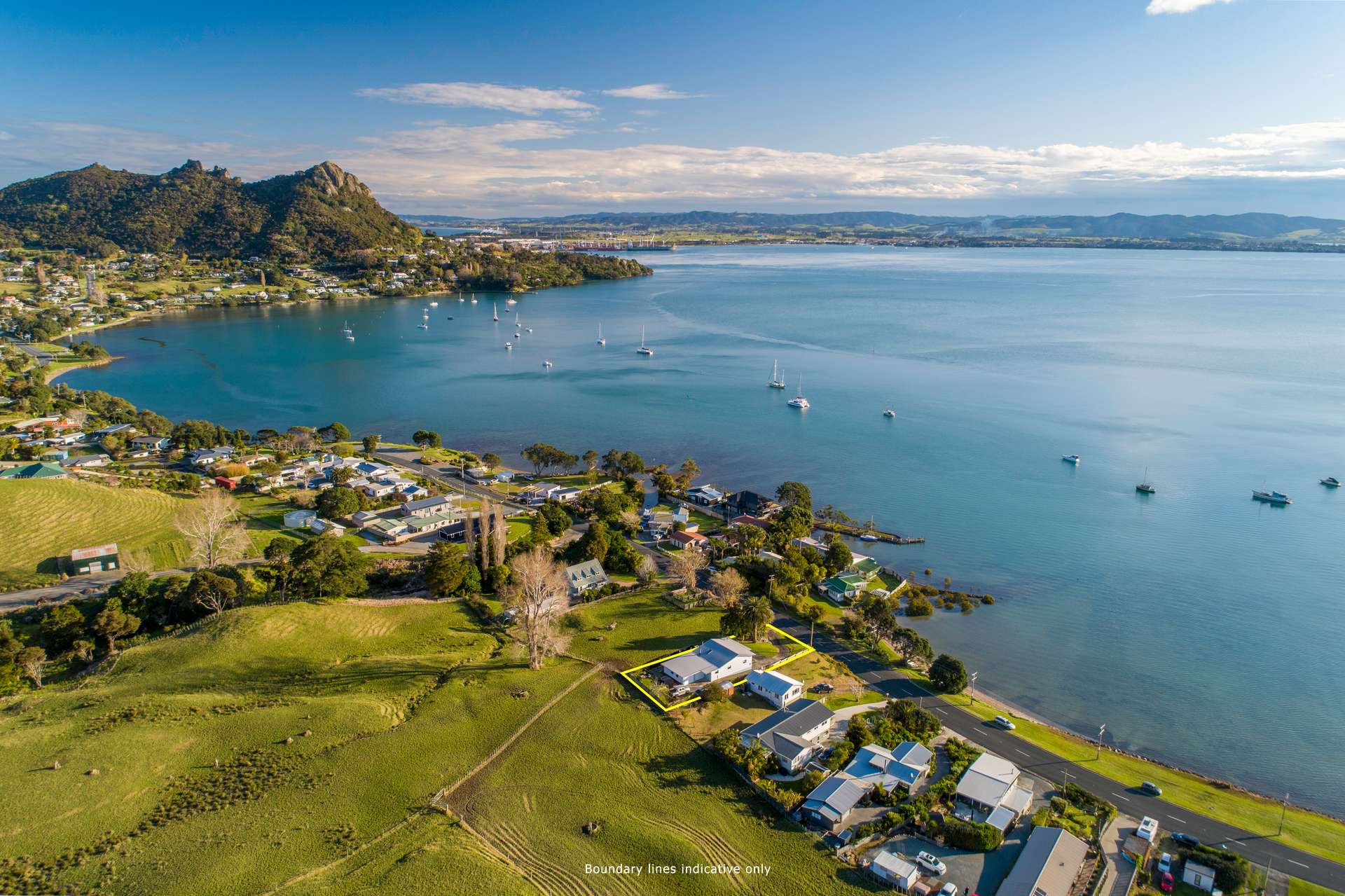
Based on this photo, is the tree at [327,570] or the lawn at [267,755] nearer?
the lawn at [267,755]

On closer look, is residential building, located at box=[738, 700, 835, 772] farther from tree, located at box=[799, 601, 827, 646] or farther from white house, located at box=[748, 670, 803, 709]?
tree, located at box=[799, 601, 827, 646]

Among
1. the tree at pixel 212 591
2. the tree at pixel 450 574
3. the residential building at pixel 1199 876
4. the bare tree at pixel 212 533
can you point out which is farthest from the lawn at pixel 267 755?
the residential building at pixel 1199 876

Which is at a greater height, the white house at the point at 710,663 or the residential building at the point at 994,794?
the white house at the point at 710,663

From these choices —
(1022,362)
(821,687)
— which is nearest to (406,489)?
(821,687)

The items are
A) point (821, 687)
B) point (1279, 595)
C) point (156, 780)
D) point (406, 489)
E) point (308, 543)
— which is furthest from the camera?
point (406, 489)

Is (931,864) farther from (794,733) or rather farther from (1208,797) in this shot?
(1208,797)

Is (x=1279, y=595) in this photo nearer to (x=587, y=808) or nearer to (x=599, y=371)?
(x=587, y=808)

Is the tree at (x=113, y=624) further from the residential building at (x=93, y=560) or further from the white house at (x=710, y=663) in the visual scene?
the white house at (x=710, y=663)
